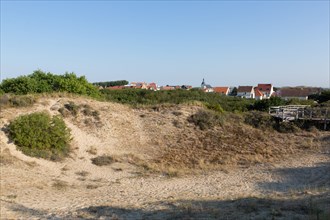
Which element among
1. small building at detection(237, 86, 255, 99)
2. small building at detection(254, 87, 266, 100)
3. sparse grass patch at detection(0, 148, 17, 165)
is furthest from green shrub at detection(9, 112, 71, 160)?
small building at detection(254, 87, 266, 100)

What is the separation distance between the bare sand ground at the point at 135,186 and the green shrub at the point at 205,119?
108 inches

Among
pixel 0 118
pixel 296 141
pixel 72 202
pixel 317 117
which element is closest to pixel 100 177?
pixel 72 202

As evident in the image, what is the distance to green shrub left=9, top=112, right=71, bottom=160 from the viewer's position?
18094mm

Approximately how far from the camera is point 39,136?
60.6 ft

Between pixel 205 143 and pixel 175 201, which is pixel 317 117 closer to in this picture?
pixel 205 143

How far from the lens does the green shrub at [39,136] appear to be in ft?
59.4

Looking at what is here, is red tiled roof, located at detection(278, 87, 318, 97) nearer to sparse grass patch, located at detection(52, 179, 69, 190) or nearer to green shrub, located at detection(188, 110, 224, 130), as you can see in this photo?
green shrub, located at detection(188, 110, 224, 130)

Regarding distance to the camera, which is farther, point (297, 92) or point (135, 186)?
point (297, 92)

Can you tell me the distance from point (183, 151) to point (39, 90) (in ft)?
45.4

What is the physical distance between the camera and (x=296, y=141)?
24.3 metres

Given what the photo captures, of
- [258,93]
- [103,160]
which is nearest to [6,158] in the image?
[103,160]

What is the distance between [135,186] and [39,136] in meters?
6.49

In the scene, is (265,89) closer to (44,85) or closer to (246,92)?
(246,92)

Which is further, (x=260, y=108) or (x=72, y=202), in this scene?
(x=260, y=108)
